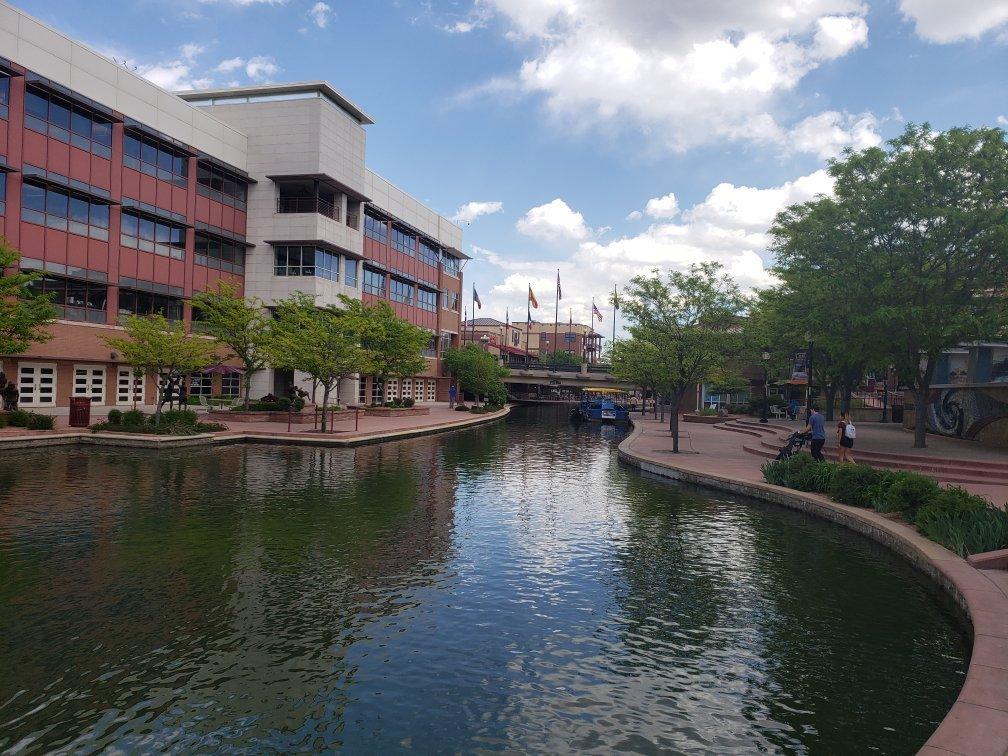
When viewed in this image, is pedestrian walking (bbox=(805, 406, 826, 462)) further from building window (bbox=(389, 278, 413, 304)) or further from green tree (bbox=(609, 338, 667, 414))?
building window (bbox=(389, 278, 413, 304))

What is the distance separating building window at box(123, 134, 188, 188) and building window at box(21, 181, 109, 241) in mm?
3660

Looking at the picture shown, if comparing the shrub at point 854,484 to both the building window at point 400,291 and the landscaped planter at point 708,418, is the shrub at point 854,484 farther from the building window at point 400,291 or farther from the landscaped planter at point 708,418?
the building window at point 400,291

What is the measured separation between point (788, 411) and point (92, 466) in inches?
1976

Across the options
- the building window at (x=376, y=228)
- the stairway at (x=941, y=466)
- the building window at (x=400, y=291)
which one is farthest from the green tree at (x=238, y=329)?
the stairway at (x=941, y=466)

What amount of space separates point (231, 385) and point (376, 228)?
19397mm

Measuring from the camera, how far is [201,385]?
145 ft

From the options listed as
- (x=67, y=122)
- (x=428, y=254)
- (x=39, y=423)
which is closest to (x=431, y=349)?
(x=428, y=254)

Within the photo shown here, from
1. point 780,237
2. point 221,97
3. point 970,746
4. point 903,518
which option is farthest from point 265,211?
point 970,746

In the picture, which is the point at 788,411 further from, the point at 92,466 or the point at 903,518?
the point at 92,466

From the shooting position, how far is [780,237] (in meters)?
38.6

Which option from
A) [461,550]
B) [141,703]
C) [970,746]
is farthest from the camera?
[461,550]

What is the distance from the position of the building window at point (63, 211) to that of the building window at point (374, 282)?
73.1ft

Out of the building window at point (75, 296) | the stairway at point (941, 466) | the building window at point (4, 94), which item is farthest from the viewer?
the building window at point (75, 296)

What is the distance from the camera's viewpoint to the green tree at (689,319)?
2634cm
